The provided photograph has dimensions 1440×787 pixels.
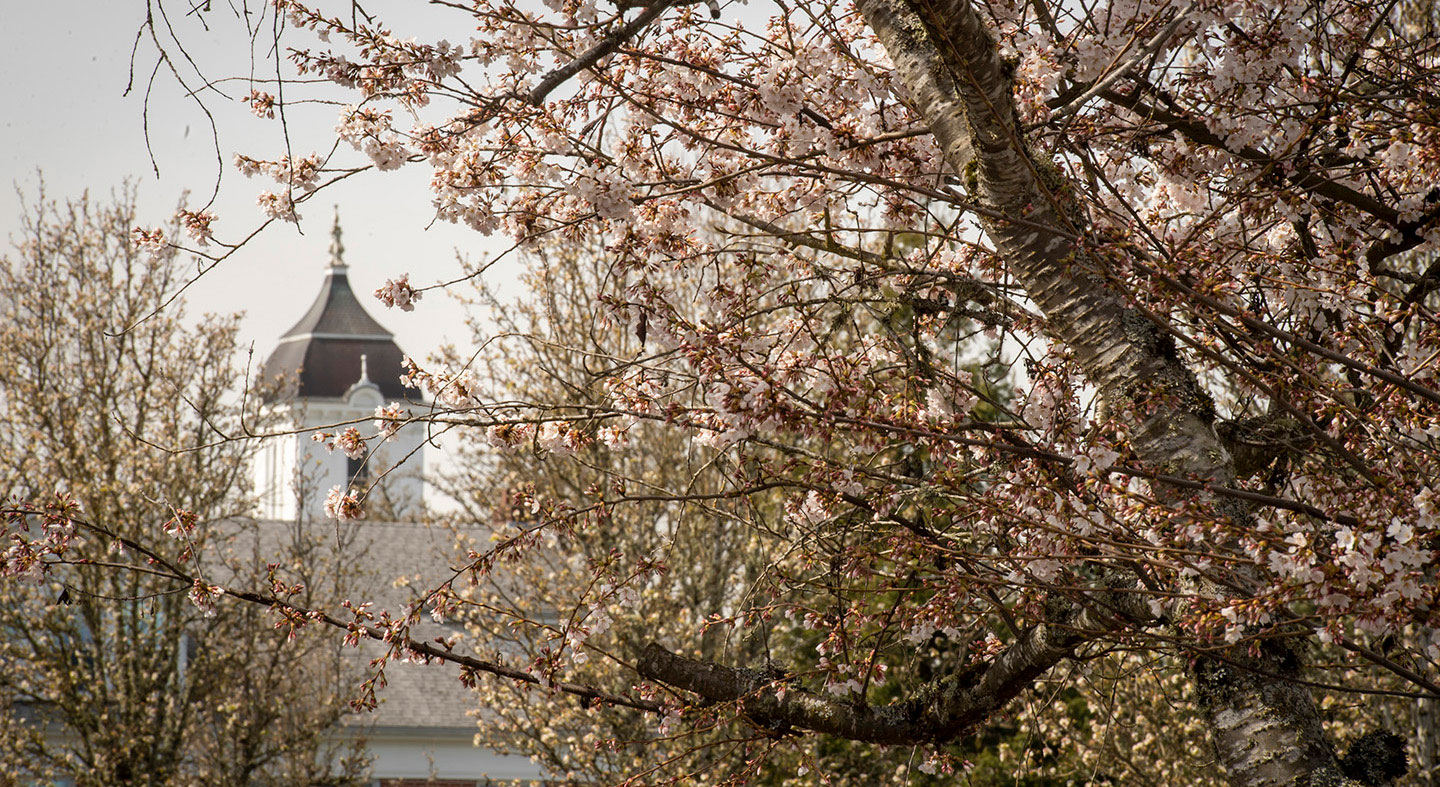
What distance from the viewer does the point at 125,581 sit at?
13.8 meters

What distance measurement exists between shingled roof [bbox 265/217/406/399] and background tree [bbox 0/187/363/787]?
46158mm

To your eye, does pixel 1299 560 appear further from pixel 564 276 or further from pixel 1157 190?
pixel 564 276

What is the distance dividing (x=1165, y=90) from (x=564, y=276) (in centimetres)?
895

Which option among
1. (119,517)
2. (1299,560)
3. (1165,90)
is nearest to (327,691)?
(119,517)

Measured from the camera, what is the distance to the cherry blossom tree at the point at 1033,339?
2.85m

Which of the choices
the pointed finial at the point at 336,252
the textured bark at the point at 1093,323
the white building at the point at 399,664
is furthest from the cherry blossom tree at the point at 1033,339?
the pointed finial at the point at 336,252

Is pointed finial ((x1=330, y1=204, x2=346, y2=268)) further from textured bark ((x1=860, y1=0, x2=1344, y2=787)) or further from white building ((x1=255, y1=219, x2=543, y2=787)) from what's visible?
textured bark ((x1=860, y1=0, x2=1344, y2=787))

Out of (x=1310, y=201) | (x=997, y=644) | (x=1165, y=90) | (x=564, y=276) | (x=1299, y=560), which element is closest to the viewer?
(x=1299, y=560)

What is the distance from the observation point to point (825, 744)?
13.5 m

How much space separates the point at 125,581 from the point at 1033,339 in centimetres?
1230

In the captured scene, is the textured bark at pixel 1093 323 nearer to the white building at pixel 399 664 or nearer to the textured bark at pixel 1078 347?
the textured bark at pixel 1078 347

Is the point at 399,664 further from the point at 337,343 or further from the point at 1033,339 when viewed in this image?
the point at 337,343

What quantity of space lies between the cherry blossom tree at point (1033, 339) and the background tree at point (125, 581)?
398 inches

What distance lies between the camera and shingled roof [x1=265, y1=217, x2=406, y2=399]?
61250 millimetres
